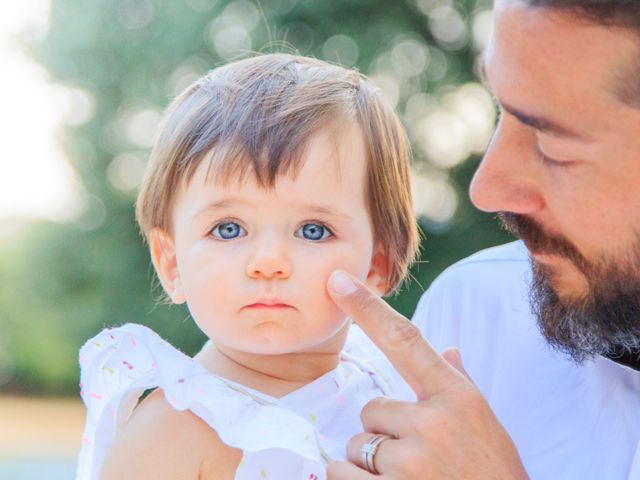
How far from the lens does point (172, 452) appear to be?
1805mm

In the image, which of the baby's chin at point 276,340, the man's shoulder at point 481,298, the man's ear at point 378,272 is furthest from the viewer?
the man's shoulder at point 481,298

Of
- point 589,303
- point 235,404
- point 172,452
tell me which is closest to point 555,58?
point 589,303

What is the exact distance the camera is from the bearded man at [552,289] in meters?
1.84

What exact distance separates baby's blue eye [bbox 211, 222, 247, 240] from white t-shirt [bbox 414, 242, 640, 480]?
27.3 inches

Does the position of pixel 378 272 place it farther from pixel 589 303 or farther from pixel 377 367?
pixel 589 303

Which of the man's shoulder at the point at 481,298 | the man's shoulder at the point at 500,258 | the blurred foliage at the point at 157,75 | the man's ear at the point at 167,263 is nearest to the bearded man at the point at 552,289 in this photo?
the man's shoulder at the point at 481,298

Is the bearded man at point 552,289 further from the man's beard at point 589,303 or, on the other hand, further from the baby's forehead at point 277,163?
the baby's forehead at point 277,163

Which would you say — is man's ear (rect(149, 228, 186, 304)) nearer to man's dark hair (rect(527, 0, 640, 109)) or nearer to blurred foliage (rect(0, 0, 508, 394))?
man's dark hair (rect(527, 0, 640, 109))

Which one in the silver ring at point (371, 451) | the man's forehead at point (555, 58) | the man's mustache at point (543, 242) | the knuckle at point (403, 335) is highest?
the man's forehead at point (555, 58)

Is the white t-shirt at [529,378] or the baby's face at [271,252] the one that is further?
the white t-shirt at [529,378]

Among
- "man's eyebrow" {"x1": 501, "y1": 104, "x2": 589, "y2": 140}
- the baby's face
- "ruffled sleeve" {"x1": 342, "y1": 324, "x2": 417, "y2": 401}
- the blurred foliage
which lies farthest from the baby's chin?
the blurred foliage

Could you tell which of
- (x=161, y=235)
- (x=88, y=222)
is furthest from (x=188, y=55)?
(x=161, y=235)

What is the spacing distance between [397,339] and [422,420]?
5.9 inches

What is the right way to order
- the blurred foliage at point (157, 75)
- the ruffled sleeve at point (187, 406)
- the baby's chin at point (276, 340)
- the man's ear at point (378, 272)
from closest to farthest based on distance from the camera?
the ruffled sleeve at point (187, 406)
the baby's chin at point (276, 340)
the man's ear at point (378, 272)
the blurred foliage at point (157, 75)
